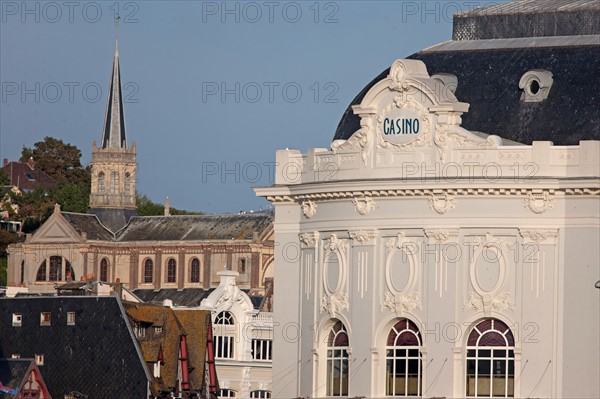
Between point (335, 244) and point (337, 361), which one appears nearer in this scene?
point (335, 244)

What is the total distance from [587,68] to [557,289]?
893 centimetres

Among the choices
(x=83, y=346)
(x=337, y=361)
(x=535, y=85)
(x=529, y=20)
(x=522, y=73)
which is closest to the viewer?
(x=337, y=361)

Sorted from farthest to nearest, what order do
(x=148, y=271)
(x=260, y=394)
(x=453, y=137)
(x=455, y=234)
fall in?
1. (x=148, y=271)
2. (x=260, y=394)
3. (x=453, y=137)
4. (x=455, y=234)

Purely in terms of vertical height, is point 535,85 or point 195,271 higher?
point 195,271

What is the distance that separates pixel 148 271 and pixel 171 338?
83601mm

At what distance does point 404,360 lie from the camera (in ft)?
287

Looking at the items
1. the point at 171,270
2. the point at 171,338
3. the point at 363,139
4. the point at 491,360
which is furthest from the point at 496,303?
the point at 171,270

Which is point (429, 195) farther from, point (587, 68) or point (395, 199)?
point (587, 68)

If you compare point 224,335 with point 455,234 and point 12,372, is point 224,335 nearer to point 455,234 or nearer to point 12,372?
point 12,372

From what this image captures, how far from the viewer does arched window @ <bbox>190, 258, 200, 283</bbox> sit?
194m

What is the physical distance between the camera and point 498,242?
8569 centimetres

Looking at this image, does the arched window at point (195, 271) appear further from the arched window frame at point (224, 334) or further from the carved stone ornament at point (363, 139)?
the carved stone ornament at point (363, 139)

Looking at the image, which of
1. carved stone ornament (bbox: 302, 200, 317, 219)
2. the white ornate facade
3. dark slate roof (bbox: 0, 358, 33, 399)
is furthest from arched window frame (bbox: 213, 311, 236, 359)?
the white ornate facade

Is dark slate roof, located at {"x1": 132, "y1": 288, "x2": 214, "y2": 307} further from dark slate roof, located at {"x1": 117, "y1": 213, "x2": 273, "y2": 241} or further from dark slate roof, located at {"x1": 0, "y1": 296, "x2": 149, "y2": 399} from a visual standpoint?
dark slate roof, located at {"x1": 0, "y1": 296, "x2": 149, "y2": 399}
